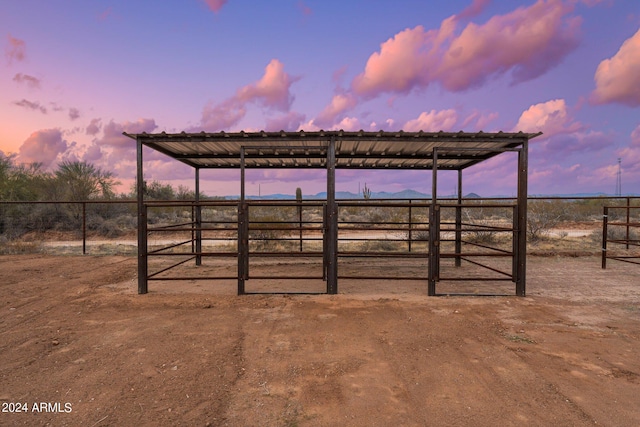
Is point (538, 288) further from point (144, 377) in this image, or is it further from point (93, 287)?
point (93, 287)

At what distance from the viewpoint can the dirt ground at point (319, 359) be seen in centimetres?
263

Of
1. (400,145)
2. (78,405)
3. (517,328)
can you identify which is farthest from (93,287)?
(517,328)

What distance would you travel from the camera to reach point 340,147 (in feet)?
23.9

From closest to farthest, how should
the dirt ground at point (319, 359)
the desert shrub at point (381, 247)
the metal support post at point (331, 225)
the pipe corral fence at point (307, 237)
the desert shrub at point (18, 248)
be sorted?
the dirt ground at point (319, 359)
the metal support post at point (331, 225)
the pipe corral fence at point (307, 237)
the desert shrub at point (18, 248)
the desert shrub at point (381, 247)

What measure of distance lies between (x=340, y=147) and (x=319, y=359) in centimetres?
485

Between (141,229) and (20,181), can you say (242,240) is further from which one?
(20,181)

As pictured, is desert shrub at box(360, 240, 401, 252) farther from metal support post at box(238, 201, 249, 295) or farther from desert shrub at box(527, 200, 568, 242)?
metal support post at box(238, 201, 249, 295)

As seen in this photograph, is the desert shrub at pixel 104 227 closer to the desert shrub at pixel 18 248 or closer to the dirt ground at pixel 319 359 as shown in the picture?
the desert shrub at pixel 18 248

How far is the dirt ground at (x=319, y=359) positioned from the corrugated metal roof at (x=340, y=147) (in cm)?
288

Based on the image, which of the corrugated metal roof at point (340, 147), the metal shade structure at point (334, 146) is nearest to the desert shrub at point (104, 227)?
the corrugated metal roof at point (340, 147)

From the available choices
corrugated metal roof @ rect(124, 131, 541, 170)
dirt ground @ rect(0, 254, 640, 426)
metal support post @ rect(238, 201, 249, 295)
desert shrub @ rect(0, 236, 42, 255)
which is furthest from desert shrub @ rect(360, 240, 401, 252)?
desert shrub @ rect(0, 236, 42, 255)

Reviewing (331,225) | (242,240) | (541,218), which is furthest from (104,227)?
(541,218)

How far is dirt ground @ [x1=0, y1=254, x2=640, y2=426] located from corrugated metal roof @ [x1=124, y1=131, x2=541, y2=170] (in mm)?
2884

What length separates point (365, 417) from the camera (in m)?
2.55
